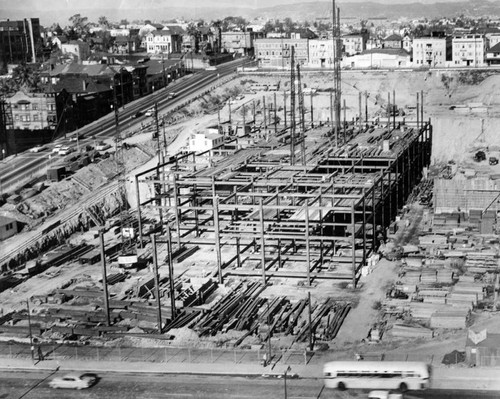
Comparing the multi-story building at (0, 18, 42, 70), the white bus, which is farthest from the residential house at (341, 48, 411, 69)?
the white bus

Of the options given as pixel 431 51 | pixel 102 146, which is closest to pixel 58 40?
pixel 431 51

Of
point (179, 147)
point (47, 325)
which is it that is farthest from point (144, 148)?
point (47, 325)

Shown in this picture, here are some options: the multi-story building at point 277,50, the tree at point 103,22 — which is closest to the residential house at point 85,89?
the multi-story building at point 277,50

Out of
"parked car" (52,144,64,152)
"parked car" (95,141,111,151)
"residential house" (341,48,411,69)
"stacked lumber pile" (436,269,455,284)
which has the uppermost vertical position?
"residential house" (341,48,411,69)

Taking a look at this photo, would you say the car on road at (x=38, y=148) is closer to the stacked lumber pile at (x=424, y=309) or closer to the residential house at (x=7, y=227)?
the residential house at (x=7, y=227)

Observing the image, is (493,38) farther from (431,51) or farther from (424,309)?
(424,309)

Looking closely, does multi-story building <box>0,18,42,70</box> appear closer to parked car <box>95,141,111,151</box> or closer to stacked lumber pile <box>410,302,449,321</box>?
parked car <box>95,141,111,151</box>
